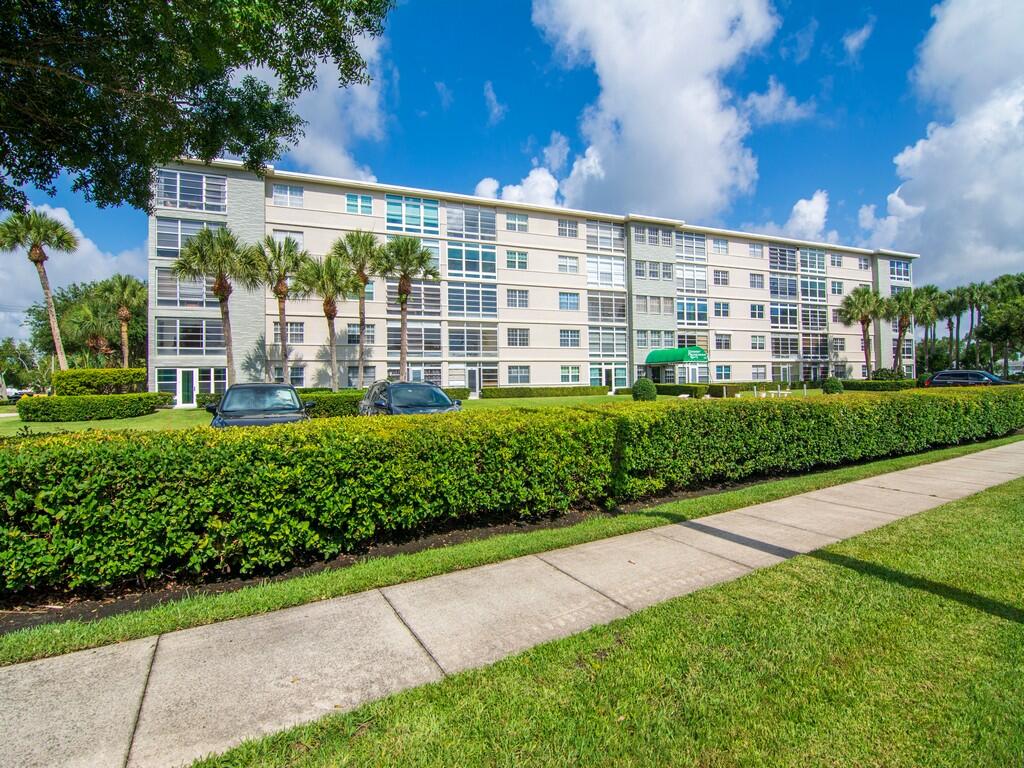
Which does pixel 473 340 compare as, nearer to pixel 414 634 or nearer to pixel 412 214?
pixel 412 214

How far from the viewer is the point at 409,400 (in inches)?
487

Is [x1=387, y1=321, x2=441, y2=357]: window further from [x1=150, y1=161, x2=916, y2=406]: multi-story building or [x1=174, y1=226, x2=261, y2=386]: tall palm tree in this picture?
[x1=174, y1=226, x2=261, y2=386]: tall palm tree

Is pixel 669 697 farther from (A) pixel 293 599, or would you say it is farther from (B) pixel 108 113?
(B) pixel 108 113

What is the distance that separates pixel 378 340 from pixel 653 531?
35.2 m

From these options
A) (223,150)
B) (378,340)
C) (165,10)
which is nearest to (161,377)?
(378,340)

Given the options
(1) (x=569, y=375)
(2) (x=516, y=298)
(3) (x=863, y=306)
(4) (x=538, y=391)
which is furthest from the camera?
(3) (x=863, y=306)

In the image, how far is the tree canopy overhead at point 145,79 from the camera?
16.4 ft

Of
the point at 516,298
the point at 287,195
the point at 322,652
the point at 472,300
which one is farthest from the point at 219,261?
the point at 322,652

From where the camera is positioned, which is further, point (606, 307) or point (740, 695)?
point (606, 307)

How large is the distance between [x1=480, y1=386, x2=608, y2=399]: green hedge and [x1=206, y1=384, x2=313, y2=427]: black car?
29.1 m

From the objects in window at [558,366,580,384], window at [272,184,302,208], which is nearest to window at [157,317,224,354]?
window at [272,184,302,208]

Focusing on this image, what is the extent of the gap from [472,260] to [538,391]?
12.2m

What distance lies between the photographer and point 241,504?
4547 millimetres

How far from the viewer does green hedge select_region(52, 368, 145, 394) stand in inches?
997
